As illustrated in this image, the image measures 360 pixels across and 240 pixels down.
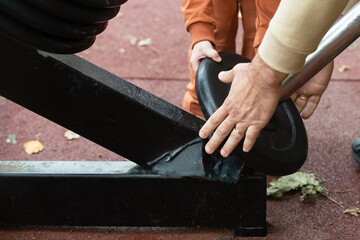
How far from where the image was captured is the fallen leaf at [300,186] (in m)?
1.66

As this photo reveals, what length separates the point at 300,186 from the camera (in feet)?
5.59

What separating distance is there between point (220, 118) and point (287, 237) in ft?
1.75

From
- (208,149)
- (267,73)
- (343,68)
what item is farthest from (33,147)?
(343,68)

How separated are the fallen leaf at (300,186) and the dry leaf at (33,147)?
0.94m

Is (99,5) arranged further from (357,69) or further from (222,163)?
(357,69)

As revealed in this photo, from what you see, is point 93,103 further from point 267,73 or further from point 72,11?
point 267,73

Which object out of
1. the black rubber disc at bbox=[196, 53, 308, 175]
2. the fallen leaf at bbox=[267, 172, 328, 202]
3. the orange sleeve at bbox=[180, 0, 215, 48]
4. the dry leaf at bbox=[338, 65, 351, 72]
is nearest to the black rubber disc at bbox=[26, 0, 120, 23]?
the black rubber disc at bbox=[196, 53, 308, 175]

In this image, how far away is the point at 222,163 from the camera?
1.38m

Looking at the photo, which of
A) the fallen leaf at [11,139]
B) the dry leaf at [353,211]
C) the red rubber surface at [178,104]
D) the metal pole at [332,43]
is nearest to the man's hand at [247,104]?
the metal pole at [332,43]

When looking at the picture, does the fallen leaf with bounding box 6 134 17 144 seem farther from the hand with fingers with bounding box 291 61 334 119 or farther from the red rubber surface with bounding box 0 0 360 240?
the hand with fingers with bounding box 291 61 334 119

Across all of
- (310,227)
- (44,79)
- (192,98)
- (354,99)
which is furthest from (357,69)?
(44,79)

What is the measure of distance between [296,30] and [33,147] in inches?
52.1

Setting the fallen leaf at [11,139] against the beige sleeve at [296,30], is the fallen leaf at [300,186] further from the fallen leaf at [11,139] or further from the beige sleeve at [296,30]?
the fallen leaf at [11,139]

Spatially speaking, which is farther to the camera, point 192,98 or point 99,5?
point 192,98
